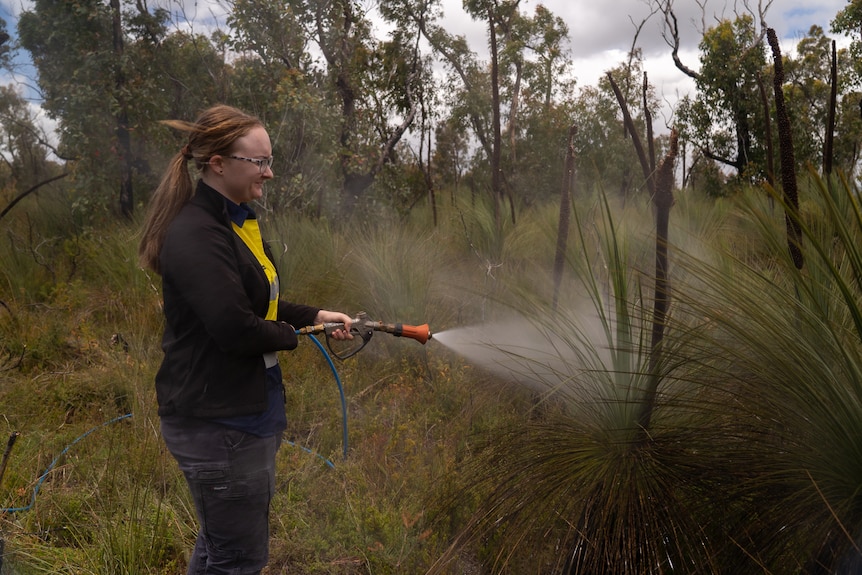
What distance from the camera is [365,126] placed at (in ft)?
39.9

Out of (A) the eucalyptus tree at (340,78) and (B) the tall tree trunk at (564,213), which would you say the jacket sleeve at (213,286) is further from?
(A) the eucalyptus tree at (340,78)

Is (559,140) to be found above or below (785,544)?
above

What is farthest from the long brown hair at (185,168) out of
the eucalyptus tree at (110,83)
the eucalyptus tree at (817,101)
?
the eucalyptus tree at (817,101)

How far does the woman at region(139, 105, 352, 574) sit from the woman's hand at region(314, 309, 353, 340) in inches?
11.5

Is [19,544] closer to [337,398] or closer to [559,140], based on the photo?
[337,398]

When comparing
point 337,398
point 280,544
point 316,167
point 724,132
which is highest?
point 724,132

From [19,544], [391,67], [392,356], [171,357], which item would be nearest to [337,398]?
[392,356]

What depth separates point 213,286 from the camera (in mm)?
1990

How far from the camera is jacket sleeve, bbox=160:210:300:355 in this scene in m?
1.99

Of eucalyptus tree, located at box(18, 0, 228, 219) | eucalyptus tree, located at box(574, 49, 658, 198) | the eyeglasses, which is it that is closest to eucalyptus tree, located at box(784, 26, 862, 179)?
eucalyptus tree, located at box(574, 49, 658, 198)

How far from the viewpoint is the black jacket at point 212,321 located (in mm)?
2004

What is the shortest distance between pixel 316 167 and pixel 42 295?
407 cm

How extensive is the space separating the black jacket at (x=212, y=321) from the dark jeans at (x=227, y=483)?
8cm

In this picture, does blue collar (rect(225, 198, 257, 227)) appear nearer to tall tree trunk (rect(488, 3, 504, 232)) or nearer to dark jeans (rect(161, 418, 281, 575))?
dark jeans (rect(161, 418, 281, 575))
